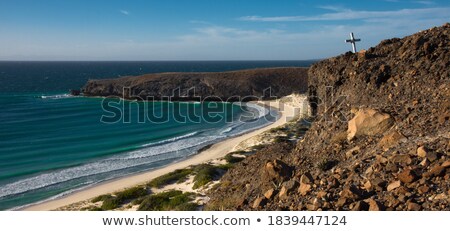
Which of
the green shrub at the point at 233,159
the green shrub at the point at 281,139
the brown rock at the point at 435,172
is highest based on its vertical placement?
the brown rock at the point at 435,172

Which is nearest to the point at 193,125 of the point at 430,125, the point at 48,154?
the point at 48,154

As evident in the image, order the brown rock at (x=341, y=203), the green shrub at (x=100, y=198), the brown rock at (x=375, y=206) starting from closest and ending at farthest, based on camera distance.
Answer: the brown rock at (x=375, y=206), the brown rock at (x=341, y=203), the green shrub at (x=100, y=198)

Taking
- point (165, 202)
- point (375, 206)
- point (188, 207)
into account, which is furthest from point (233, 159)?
point (375, 206)

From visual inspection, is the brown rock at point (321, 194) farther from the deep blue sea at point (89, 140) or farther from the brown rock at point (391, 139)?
the deep blue sea at point (89, 140)

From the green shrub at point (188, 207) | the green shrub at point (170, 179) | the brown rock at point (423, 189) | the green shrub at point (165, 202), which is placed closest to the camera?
the brown rock at point (423, 189)

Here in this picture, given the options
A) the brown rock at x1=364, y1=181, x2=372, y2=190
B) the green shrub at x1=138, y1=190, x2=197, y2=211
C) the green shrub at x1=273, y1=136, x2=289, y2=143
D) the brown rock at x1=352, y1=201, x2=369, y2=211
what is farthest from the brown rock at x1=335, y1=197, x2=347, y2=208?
the green shrub at x1=273, y1=136, x2=289, y2=143

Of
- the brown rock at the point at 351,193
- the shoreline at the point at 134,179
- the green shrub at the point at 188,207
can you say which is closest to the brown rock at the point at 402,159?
the brown rock at the point at 351,193

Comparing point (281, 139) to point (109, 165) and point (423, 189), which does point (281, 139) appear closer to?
point (109, 165)
